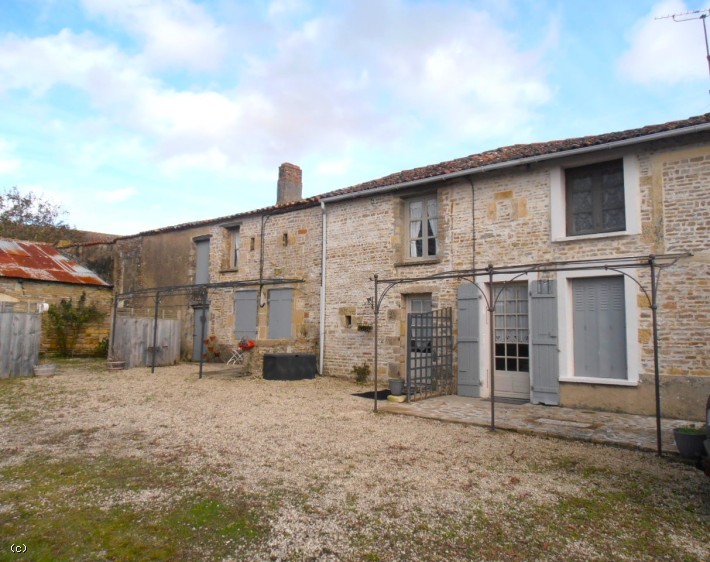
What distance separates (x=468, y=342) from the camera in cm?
952

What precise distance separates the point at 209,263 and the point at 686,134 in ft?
44.0

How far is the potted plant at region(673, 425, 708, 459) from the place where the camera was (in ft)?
16.3

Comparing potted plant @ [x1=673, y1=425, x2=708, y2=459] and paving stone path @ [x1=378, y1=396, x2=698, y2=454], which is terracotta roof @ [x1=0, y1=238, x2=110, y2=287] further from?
potted plant @ [x1=673, y1=425, x2=708, y2=459]

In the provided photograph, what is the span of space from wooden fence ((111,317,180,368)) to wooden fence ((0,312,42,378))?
7.75 feet

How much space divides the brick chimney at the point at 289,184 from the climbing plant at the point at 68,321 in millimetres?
8282

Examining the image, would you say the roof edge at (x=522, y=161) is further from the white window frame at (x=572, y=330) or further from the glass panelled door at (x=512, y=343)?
the glass panelled door at (x=512, y=343)

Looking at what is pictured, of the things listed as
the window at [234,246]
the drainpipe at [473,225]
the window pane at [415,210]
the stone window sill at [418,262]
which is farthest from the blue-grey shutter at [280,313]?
the drainpipe at [473,225]

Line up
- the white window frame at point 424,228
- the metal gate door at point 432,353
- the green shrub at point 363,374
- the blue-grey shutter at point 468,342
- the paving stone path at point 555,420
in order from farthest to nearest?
the green shrub at point 363,374 < the white window frame at point 424,228 < the blue-grey shutter at point 468,342 < the metal gate door at point 432,353 < the paving stone path at point 555,420

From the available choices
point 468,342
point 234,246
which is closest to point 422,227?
point 468,342

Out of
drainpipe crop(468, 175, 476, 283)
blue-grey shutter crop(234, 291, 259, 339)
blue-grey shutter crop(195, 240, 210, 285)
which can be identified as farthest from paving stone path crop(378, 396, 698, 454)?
blue-grey shutter crop(195, 240, 210, 285)

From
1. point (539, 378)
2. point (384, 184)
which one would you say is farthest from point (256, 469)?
point (384, 184)

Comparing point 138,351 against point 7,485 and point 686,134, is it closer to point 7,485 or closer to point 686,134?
point 7,485

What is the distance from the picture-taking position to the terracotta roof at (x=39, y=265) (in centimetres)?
1580

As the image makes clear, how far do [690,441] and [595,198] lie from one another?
4.85 metres
